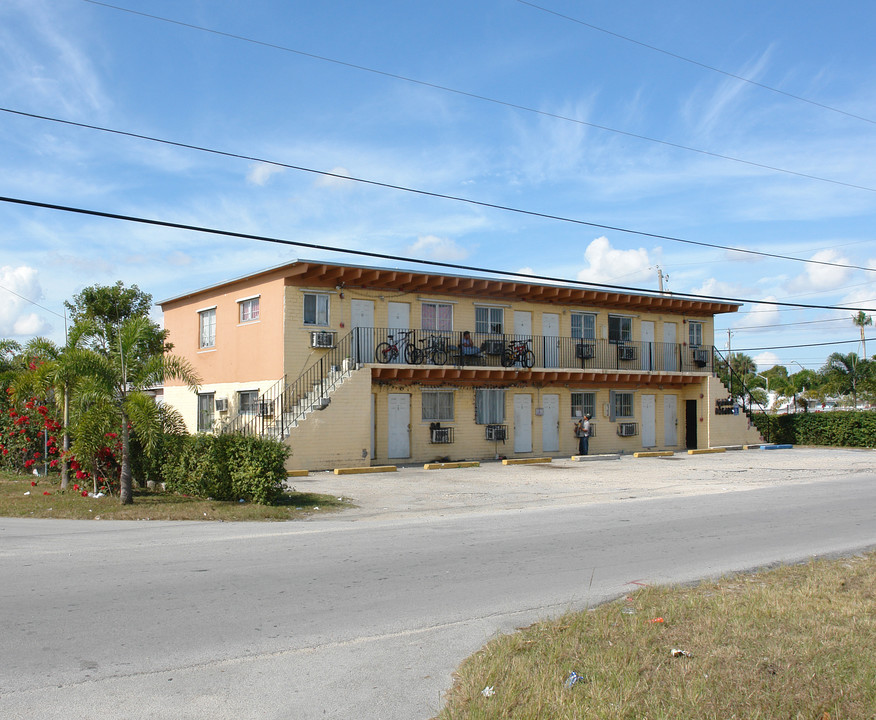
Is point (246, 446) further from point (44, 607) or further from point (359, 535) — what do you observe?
point (44, 607)

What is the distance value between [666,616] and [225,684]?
12.0ft

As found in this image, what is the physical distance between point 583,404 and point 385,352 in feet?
32.0

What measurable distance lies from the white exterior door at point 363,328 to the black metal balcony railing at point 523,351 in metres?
0.03

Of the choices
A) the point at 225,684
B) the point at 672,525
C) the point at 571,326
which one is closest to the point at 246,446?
the point at 672,525

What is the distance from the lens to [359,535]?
11.4m

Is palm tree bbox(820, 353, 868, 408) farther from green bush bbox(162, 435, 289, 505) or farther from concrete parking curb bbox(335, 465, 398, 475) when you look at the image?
green bush bbox(162, 435, 289, 505)

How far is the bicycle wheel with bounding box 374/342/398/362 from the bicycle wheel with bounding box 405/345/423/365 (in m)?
0.50

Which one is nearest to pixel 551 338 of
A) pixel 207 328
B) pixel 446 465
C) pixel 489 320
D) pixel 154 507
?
pixel 489 320

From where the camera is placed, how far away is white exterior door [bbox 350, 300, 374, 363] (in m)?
25.8

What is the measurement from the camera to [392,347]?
85.4 feet

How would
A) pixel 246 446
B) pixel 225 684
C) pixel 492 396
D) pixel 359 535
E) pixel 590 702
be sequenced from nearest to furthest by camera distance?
pixel 590 702, pixel 225 684, pixel 359 535, pixel 246 446, pixel 492 396

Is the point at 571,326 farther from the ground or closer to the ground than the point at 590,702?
farther from the ground

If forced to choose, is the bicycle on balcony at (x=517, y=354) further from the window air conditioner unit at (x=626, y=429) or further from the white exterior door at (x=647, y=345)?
the white exterior door at (x=647, y=345)

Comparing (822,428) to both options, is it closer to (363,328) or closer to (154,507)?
(363,328)
